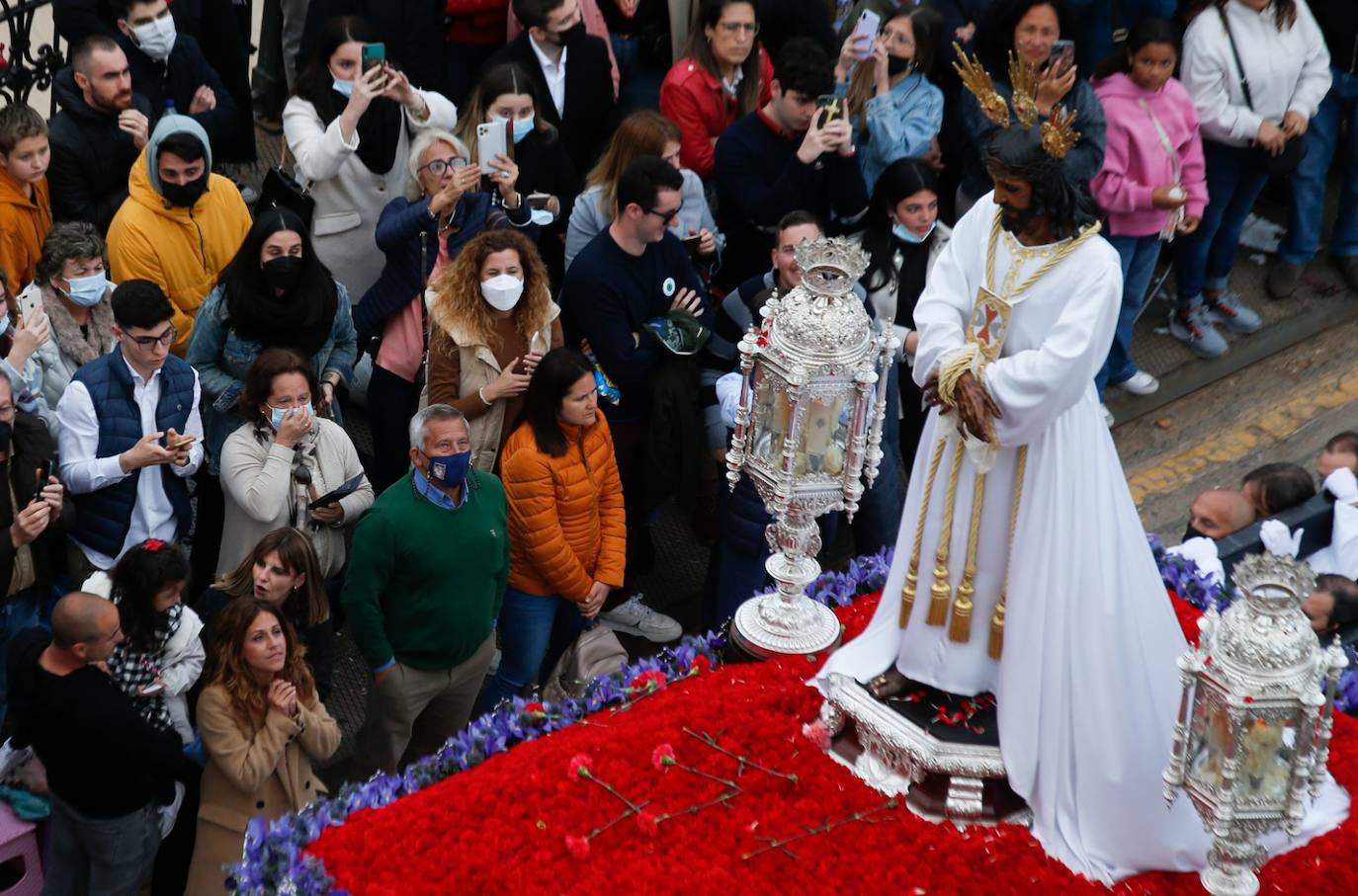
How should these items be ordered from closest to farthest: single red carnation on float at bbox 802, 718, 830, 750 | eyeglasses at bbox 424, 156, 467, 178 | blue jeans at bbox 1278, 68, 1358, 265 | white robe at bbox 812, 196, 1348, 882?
white robe at bbox 812, 196, 1348, 882
single red carnation on float at bbox 802, 718, 830, 750
eyeglasses at bbox 424, 156, 467, 178
blue jeans at bbox 1278, 68, 1358, 265

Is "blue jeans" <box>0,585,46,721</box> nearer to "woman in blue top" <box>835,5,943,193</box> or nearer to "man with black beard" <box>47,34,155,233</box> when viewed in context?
"man with black beard" <box>47,34,155,233</box>

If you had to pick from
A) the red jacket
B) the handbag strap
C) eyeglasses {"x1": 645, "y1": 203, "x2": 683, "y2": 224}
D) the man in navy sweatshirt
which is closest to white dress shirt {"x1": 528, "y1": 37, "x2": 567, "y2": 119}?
the red jacket

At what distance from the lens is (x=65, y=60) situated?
8.99 metres

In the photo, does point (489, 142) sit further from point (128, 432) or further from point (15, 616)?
point (15, 616)

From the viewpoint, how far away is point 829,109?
337 inches

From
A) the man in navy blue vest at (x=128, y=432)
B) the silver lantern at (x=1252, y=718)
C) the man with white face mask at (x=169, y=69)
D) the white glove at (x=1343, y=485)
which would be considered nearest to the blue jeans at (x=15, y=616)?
the man in navy blue vest at (x=128, y=432)

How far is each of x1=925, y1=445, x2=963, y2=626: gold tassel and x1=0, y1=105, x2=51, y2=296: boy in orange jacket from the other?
158 inches

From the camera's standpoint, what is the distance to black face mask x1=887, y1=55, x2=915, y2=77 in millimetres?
9406

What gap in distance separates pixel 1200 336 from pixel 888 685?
5415 millimetres

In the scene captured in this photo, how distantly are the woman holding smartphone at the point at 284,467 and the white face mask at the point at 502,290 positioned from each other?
0.81 m

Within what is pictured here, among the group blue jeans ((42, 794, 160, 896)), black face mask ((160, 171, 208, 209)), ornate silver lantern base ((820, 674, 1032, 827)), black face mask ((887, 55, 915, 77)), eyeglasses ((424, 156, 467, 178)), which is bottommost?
blue jeans ((42, 794, 160, 896))

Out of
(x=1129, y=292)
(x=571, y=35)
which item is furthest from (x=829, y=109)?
(x=1129, y=292)

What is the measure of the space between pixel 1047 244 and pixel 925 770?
1.74 metres

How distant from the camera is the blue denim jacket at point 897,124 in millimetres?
9250
